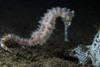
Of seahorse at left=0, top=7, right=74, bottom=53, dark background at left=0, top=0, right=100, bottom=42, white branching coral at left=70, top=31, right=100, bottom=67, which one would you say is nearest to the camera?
white branching coral at left=70, top=31, right=100, bottom=67

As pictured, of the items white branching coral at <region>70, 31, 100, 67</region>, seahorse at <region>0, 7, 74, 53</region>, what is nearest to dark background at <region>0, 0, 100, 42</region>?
seahorse at <region>0, 7, 74, 53</region>

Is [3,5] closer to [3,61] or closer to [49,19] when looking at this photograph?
[49,19]

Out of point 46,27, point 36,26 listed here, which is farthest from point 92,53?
point 36,26

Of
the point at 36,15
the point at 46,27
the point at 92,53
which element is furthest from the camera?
the point at 36,15

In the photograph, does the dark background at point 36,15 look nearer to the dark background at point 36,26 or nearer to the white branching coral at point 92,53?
the dark background at point 36,26

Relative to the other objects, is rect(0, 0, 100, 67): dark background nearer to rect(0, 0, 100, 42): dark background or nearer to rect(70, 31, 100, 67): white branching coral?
rect(0, 0, 100, 42): dark background

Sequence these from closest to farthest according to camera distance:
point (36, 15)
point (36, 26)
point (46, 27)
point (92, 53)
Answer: point (92, 53) < point (46, 27) < point (36, 26) < point (36, 15)

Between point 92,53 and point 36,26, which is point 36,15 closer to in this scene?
point 36,26

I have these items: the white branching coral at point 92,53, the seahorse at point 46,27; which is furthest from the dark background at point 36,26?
the seahorse at point 46,27
